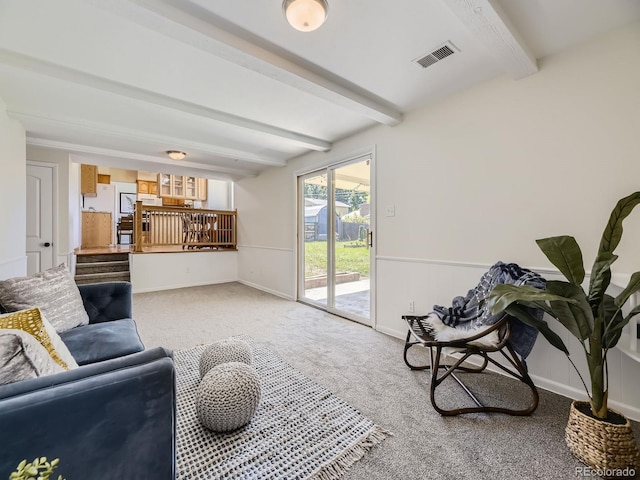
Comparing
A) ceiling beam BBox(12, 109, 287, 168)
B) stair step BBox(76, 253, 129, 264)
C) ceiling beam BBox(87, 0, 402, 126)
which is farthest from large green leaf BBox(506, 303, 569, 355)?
stair step BBox(76, 253, 129, 264)

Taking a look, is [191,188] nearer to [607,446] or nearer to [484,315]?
[484,315]

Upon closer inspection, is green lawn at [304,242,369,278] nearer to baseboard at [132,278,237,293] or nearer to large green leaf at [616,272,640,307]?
large green leaf at [616,272,640,307]

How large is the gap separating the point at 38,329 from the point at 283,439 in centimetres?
129

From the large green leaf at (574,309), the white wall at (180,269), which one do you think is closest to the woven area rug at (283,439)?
the large green leaf at (574,309)

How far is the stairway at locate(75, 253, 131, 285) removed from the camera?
505 cm

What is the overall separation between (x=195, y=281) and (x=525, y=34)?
20.6 feet

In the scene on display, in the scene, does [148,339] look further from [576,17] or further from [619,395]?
[576,17]

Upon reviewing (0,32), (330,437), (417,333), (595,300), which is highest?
(0,32)

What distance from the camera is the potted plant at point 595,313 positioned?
130cm

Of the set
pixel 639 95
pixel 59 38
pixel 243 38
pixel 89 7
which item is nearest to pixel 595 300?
pixel 639 95

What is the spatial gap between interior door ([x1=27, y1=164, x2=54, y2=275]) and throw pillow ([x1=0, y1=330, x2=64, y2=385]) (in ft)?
14.9

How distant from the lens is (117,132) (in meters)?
3.42

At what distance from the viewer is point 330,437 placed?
156 cm

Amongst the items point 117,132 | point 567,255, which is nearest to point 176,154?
point 117,132
